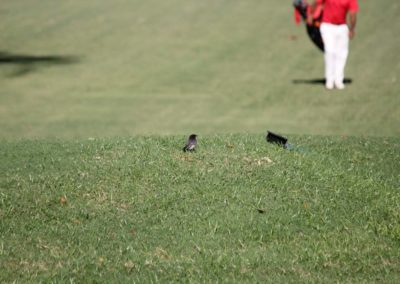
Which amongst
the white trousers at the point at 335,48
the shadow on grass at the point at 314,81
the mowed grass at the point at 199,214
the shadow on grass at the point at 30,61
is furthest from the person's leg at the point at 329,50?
the mowed grass at the point at 199,214

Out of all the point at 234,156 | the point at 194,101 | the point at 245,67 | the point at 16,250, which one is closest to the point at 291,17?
the point at 245,67

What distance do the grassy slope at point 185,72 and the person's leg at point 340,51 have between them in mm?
355

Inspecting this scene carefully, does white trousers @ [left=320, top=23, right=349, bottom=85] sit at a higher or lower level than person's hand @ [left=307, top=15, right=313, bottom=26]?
lower

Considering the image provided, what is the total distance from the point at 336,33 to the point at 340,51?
0.34m

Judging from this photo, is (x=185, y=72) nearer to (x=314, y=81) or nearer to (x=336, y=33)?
(x=314, y=81)

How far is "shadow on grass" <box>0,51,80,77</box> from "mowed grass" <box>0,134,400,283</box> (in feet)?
31.6

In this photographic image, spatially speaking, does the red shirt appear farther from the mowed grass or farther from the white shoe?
the mowed grass

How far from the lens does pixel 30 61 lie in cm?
1984

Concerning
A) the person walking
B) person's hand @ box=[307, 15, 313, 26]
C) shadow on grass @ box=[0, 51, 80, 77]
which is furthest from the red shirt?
shadow on grass @ box=[0, 51, 80, 77]

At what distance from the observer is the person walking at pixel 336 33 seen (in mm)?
16016

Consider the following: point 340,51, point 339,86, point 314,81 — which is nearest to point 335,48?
point 340,51

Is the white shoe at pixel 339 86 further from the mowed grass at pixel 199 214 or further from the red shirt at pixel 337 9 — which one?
the mowed grass at pixel 199 214

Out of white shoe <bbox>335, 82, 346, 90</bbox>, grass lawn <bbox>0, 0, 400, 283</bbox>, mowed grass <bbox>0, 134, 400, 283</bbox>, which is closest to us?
mowed grass <bbox>0, 134, 400, 283</bbox>

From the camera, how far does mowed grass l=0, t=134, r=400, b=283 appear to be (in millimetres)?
6758
